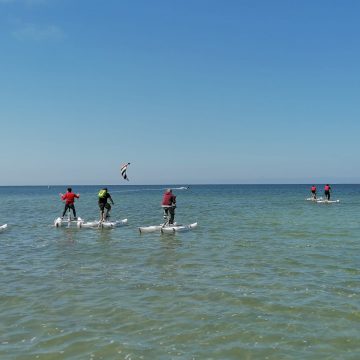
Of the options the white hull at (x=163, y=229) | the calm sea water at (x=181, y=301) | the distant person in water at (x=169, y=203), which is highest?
the distant person in water at (x=169, y=203)

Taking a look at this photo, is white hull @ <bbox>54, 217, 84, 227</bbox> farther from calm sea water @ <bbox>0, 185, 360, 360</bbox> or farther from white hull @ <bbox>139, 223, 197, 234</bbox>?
calm sea water @ <bbox>0, 185, 360, 360</bbox>

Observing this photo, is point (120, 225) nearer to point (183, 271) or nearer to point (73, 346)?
point (183, 271)

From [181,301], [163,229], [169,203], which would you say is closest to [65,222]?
[163,229]

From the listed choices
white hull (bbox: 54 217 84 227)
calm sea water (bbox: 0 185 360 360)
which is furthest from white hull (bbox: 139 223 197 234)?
white hull (bbox: 54 217 84 227)

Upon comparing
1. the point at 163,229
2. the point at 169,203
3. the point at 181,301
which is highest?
the point at 169,203

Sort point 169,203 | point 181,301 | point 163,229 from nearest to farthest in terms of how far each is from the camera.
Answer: point 181,301, point 163,229, point 169,203

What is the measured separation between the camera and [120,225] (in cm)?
2745

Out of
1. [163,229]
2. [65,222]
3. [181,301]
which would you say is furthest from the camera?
[65,222]

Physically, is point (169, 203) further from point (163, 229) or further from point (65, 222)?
point (65, 222)

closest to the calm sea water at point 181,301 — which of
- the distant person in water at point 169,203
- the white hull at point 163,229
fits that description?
the white hull at point 163,229

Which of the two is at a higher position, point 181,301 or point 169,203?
point 169,203

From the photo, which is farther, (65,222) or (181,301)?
(65,222)

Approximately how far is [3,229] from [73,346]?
19.9 m

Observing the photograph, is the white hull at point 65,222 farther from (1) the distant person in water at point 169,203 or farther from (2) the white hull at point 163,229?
(1) the distant person in water at point 169,203
